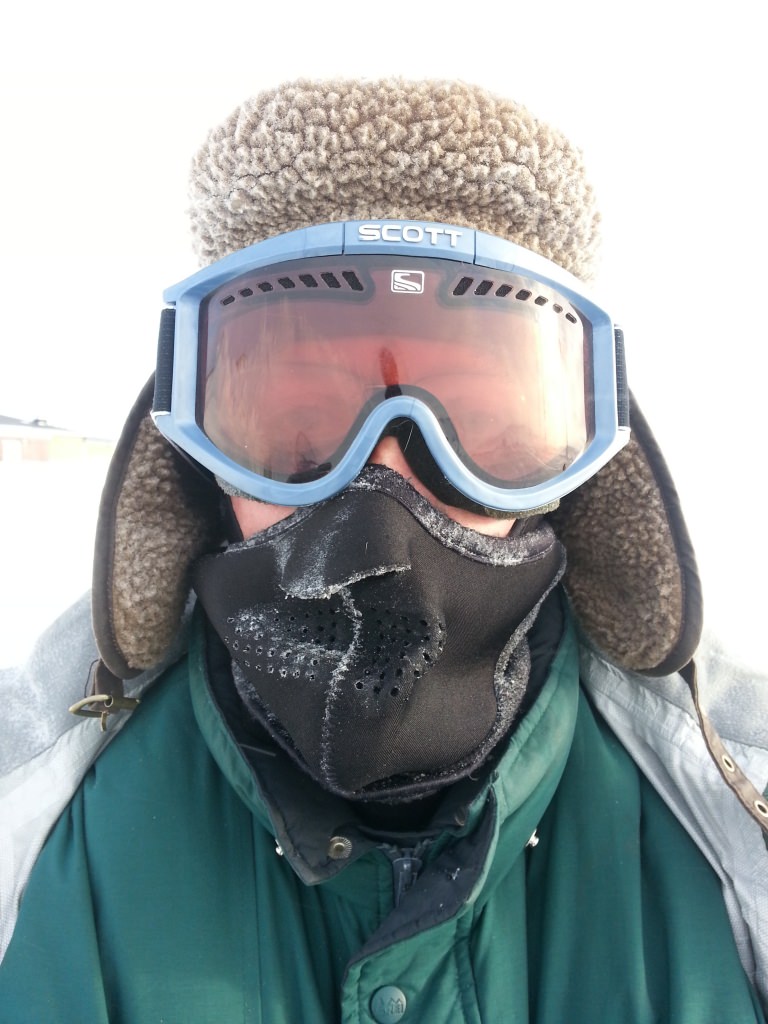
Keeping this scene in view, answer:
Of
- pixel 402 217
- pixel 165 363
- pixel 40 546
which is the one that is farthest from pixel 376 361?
pixel 40 546

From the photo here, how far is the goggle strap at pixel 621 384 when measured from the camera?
1.33 metres

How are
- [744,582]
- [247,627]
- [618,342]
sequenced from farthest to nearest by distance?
[744,582], [618,342], [247,627]

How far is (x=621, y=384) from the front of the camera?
4.42ft

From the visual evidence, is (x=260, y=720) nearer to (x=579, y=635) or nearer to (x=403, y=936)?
(x=403, y=936)

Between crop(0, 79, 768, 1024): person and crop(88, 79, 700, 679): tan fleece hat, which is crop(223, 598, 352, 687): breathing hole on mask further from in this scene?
crop(88, 79, 700, 679): tan fleece hat

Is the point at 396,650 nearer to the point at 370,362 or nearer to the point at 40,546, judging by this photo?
the point at 370,362

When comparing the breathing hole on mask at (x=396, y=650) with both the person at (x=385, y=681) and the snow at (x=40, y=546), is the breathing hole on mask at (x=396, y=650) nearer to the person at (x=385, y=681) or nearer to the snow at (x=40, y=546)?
the person at (x=385, y=681)

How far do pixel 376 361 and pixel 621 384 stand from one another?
48 centimetres

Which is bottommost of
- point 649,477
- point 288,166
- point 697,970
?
point 697,970

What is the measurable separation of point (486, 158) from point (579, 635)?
925mm

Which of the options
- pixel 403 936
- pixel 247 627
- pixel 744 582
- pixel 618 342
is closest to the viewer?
pixel 403 936

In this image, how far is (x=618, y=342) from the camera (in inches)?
53.4

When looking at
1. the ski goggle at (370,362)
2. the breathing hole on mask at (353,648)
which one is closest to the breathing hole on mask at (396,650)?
the breathing hole on mask at (353,648)

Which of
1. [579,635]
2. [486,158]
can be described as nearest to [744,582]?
[579,635]
